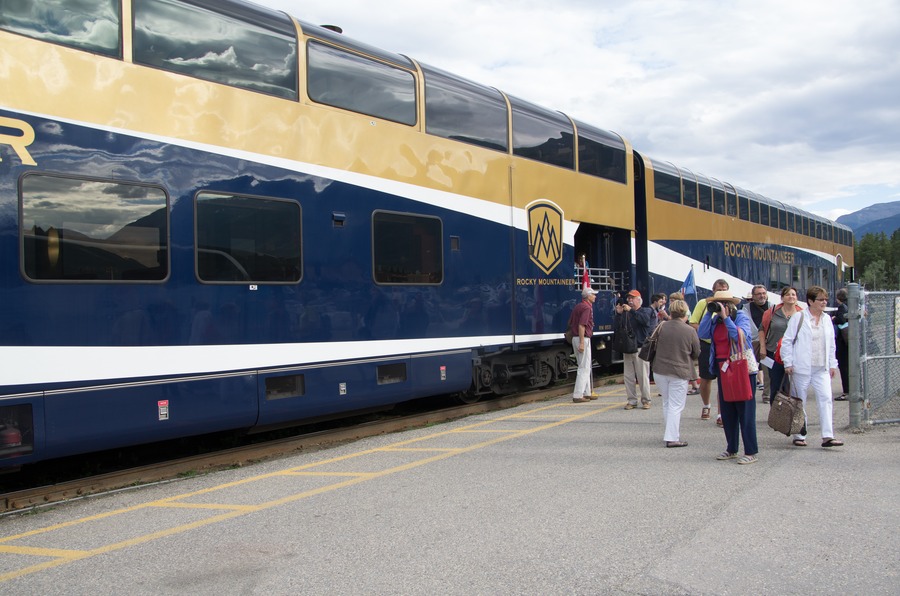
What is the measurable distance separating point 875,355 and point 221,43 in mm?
8005

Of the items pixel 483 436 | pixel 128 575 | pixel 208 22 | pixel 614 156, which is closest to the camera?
pixel 128 575

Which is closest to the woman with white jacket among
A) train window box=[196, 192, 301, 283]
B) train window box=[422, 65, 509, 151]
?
train window box=[422, 65, 509, 151]

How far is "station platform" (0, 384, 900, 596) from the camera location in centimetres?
405

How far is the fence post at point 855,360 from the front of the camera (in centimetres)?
813

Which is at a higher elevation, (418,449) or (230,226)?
(230,226)

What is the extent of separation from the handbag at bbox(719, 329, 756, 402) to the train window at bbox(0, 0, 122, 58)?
6050 millimetres

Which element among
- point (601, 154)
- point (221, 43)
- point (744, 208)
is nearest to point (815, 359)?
point (601, 154)

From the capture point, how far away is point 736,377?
22.2ft

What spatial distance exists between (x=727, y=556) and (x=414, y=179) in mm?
5656

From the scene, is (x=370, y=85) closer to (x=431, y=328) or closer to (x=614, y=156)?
(x=431, y=328)

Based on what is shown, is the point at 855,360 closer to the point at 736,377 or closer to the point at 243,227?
the point at 736,377

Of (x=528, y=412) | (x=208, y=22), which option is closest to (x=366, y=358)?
(x=528, y=412)

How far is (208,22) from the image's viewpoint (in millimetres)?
6719

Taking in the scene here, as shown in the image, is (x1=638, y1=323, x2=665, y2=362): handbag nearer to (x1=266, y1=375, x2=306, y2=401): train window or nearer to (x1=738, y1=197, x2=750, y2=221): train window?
(x1=266, y1=375, x2=306, y2=401): train window
